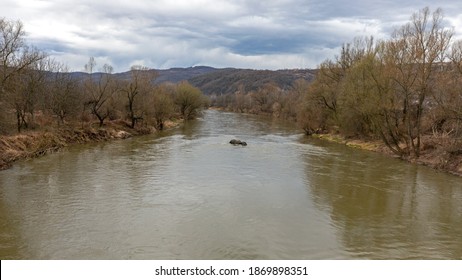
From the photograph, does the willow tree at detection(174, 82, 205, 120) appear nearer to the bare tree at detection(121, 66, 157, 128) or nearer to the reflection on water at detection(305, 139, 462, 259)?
the bare tree at detection(121, 66, 157, 128)

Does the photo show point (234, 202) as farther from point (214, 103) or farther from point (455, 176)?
point (214, 103)

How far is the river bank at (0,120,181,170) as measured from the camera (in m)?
28.0

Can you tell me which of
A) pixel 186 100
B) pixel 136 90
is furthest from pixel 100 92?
pixel 186 100

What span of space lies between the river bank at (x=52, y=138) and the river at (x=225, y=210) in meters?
1.70

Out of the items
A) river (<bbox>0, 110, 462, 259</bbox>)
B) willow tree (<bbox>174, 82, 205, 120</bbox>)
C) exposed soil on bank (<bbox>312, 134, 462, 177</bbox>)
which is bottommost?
river (<bbox>0, 110, 462, 259</bbox>)

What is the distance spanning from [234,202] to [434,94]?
2062cm

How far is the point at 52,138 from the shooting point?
3522 centimetres

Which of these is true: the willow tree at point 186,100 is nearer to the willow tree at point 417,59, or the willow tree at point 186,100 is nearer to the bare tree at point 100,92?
the bare tree at point 100,92

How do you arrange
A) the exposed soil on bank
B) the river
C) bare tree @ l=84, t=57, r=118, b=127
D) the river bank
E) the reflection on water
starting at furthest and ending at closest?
bare tree @ l=84, t=57, r=118, b=127 < the river bank < the exposed soil on bank < the reflection on water < the river

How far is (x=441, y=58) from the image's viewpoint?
2794 cm

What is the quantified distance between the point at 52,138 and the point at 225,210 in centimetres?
2531

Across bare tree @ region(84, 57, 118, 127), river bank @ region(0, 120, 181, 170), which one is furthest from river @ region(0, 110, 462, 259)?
bare tree @ region(84, 57, 118, 127)

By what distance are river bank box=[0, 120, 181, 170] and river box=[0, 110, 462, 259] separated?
170cm
